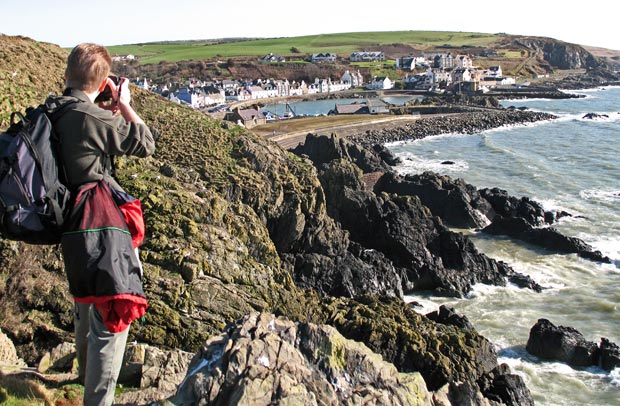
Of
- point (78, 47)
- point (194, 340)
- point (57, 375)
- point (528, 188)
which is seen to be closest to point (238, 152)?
point (194, 340)

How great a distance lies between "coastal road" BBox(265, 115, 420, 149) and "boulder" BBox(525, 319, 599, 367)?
37116mm

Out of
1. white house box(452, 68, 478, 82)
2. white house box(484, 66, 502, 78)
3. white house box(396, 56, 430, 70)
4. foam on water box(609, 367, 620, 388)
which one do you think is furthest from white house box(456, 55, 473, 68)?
foam on water box(609, 367, 620, 388)

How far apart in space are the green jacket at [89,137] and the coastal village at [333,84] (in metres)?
87.4

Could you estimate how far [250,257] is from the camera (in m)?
13.6

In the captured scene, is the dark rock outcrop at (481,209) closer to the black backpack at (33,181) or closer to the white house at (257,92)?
the black backpack at (33,181)

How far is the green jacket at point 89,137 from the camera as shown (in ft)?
12.2

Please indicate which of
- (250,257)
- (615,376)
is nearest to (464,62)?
(615,376)

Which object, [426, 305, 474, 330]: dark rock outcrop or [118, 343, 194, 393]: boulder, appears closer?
[118, 343, 194, 393]: boulder

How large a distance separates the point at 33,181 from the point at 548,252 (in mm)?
28034

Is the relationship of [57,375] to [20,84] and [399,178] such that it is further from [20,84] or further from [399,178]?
[399,178]

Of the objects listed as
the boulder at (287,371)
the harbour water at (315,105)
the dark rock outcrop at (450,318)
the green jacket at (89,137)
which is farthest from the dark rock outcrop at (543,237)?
the harbour water at (315,105)

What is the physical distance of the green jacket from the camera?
12.2 feet

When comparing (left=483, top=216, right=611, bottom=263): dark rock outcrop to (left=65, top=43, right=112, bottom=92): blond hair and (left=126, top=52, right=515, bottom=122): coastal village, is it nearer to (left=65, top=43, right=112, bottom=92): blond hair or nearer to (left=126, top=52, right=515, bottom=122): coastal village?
(left=65, top=43, right=112, bottom=92): blond hair

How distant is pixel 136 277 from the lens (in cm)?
400
